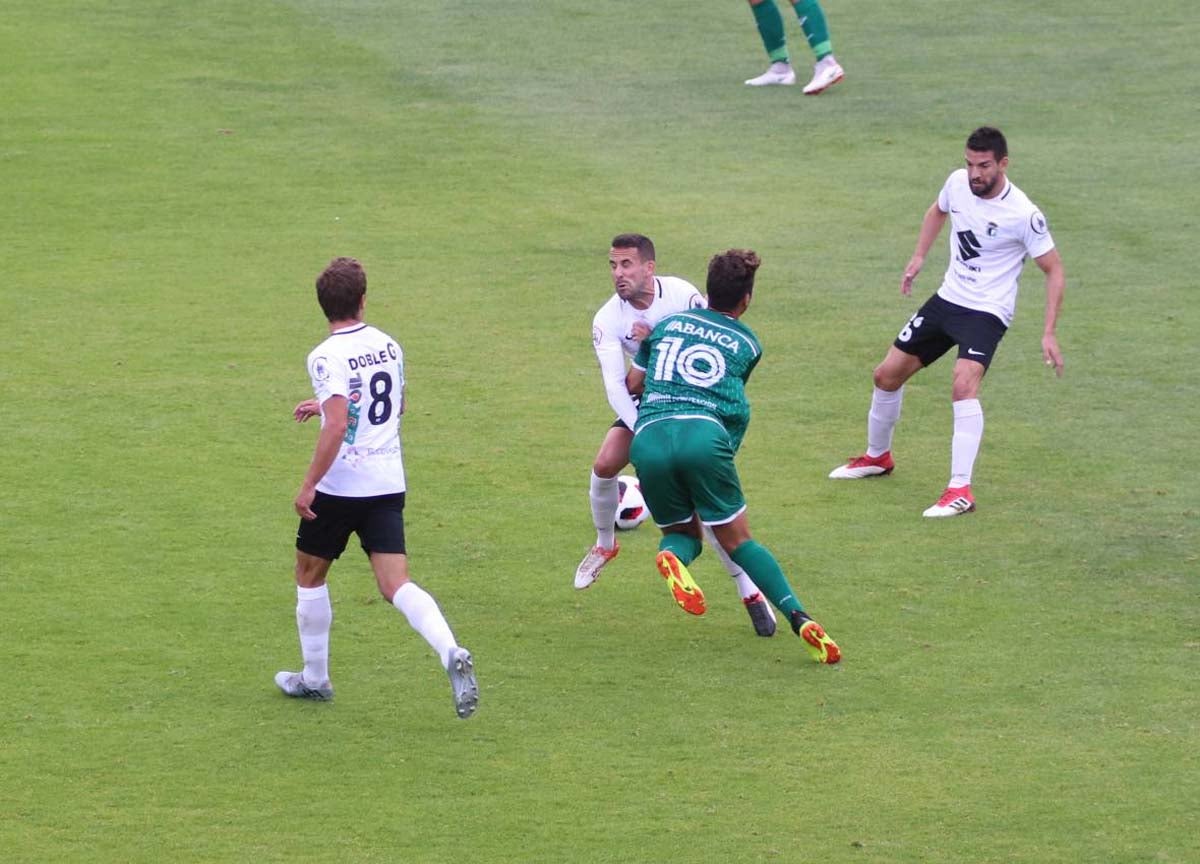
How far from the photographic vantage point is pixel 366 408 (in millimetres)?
7414

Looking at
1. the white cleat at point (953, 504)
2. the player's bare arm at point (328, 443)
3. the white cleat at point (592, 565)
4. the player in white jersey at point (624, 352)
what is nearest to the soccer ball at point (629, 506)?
the player in white jersey at point (624, 352)

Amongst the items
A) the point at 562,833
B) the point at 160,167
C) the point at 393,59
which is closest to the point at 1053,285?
the point at 562,833

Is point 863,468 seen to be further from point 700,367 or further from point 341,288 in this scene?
point 341,288

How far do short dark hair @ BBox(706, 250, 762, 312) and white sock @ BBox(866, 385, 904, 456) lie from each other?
2.83 m

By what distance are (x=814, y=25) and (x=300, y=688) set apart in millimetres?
13938

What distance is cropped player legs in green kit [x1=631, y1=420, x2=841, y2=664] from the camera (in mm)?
8008

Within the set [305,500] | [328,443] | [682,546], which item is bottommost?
[682,546]

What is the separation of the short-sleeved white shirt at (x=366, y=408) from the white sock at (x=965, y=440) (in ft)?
13.5

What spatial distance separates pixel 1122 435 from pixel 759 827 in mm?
5910

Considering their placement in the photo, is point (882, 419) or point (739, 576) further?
point (882, 419)

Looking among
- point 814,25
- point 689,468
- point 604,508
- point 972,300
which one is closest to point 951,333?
point 972,300

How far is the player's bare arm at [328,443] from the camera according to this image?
23.5ft

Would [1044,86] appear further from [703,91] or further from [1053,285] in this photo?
[1053,285]

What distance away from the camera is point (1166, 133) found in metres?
19.0
